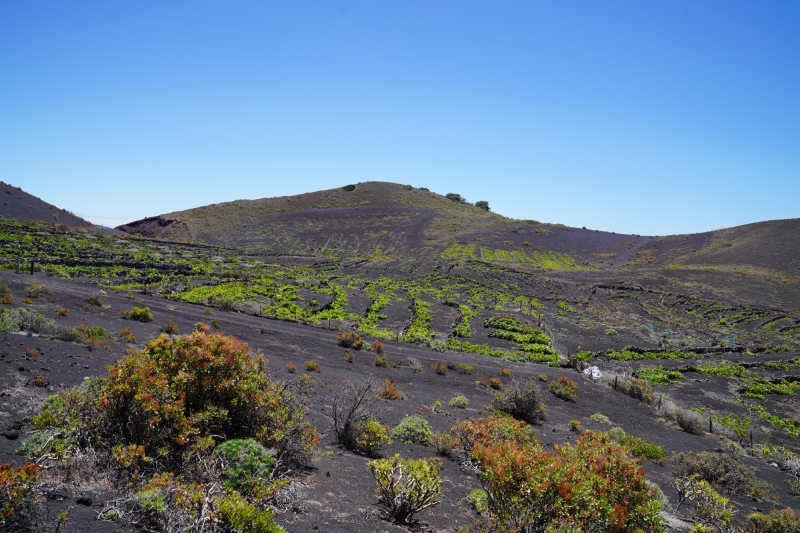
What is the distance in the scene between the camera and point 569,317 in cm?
4903

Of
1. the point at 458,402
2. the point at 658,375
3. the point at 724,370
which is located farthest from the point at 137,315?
the point at 724,370

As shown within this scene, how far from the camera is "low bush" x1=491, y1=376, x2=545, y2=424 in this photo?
728 inches

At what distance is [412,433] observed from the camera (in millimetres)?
13398

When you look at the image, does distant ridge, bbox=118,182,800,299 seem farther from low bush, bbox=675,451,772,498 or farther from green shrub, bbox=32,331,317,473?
green shrub, bbox=32,331,317,473

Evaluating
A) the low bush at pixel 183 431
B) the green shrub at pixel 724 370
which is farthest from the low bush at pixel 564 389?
the low bush at pixel 183 431

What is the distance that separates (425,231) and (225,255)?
158ft

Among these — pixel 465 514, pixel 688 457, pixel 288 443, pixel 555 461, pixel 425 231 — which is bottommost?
pixel 688 457

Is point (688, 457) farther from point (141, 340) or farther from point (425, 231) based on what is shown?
point (425, 231)

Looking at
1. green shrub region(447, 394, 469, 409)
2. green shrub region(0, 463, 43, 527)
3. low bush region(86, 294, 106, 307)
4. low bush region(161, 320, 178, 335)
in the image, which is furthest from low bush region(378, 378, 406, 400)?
low bush region(86, 294, 106, 307)

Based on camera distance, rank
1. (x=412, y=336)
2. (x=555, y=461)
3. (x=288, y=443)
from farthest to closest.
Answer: (x=412, y=336), (x=288, y=443), (x=555, y=461)

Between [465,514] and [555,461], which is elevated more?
[555,461]

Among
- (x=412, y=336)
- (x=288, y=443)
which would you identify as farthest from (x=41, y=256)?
(x=288, y=443)

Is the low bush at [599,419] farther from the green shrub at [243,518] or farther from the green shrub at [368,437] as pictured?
the green shrub at [243,518]

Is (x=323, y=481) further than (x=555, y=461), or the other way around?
(x=323, y=481)
